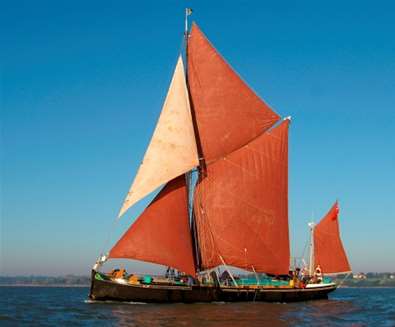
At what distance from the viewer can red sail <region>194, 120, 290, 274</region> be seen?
57031 millimetres

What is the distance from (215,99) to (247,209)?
10.8 metres

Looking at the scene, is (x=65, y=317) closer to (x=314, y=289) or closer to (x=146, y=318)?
(x=146, y=318)

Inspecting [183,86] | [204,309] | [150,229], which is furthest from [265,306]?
[183,86]

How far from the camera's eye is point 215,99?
190 ft

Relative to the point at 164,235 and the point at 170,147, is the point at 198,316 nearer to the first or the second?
the point at 164,235

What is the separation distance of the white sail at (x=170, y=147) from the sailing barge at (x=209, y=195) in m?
0.09

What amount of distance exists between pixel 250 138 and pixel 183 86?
8.71 meters

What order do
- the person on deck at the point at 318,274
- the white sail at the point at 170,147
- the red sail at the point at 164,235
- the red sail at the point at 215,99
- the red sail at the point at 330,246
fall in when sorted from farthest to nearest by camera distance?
the red sail at the point at 330,246 → the person on deck at the point at 318,274 → the red sail at the point at 215,99 → the white sail at the point at 170,147 → the red sail at the point at 164,235

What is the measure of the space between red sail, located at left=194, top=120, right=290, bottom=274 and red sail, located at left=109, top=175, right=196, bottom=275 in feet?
11.0

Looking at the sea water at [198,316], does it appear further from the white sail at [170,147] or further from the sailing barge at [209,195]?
the white sail at [170,147]

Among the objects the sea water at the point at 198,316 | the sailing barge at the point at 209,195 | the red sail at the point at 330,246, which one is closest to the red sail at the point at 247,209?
the sailing barge at the point at 209,195

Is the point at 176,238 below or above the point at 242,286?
above

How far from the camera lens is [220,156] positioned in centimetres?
5838

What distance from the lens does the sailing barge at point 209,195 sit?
168 ft
